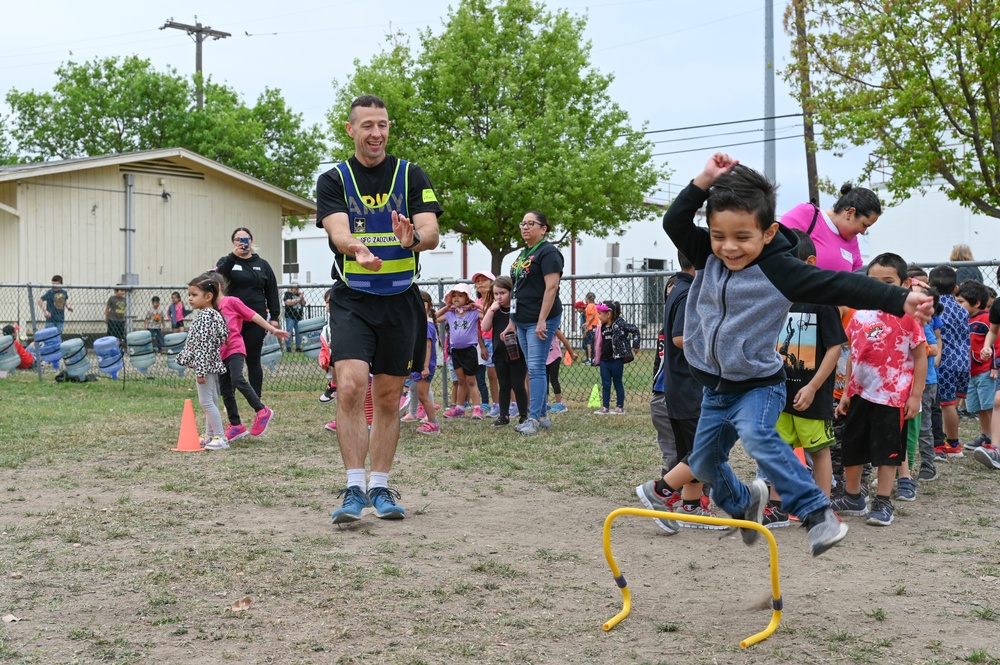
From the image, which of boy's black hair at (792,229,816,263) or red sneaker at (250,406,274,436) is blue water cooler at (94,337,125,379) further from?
boy's black hair at (792,229,816,263)

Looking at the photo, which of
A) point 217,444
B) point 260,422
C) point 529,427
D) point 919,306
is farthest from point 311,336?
point 919,306

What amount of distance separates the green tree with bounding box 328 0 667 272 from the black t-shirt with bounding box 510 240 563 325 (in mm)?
19391

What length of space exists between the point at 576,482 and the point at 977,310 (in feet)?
15.4

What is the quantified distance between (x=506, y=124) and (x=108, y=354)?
53.8 feet

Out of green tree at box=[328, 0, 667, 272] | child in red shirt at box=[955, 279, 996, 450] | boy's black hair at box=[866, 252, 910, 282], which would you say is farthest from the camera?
green tree at box=[328, 0, 667, 272]

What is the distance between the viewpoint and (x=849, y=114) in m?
19.8

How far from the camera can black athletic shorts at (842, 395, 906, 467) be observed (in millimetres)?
5883

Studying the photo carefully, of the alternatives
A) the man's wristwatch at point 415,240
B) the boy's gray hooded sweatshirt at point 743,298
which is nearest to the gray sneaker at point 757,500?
the boy's gray hooded sweatshirt at point 743,298

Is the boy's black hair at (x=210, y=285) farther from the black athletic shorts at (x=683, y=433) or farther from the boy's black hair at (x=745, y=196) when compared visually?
the boy's black hair at (x=745, y=196)

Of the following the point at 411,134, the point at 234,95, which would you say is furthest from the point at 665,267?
the point at 234,95

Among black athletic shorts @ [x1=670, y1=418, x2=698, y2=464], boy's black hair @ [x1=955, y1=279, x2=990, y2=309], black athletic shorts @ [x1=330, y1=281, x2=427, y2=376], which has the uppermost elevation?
boy's black hair @ [x1=955, y1=279, x2=990, y2=309]

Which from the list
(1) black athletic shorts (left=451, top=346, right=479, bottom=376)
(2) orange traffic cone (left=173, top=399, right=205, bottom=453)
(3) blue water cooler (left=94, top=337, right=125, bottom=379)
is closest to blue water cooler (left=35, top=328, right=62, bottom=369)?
(3) blue water cooler (left=94, top=337, right=125, bottom=379)

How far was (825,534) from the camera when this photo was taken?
3740 millimetres

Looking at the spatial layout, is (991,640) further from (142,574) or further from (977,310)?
(977,310)
